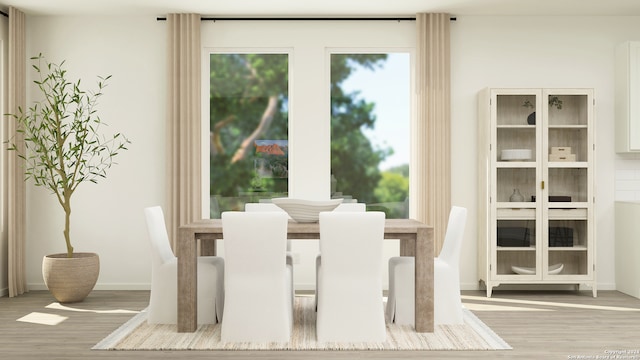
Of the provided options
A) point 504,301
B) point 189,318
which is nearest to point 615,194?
point 504,301

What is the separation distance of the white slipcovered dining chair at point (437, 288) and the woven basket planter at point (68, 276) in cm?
272

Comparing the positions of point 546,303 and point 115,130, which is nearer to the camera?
point 546,303

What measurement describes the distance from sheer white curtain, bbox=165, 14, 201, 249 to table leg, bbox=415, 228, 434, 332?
2.75 meters

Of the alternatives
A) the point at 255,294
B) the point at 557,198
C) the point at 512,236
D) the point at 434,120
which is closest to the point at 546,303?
Answer: the point at 512,236

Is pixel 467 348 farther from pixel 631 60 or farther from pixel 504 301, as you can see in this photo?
pixel 631 60

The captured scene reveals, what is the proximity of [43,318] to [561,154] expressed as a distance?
4.78 m

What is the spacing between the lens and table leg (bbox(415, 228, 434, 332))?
4.43 m

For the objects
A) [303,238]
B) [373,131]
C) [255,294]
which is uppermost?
[373,131]

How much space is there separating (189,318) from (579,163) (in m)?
3.88

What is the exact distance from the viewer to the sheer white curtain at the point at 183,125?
6406mm

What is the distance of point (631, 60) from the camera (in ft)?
20.4

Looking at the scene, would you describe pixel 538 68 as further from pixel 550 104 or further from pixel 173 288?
pixel 173 288

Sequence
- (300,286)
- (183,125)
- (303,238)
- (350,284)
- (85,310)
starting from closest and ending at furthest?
(350,284), (303,238), (85,310), (183,125), (300,286)

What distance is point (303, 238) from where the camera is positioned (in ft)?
14.6
